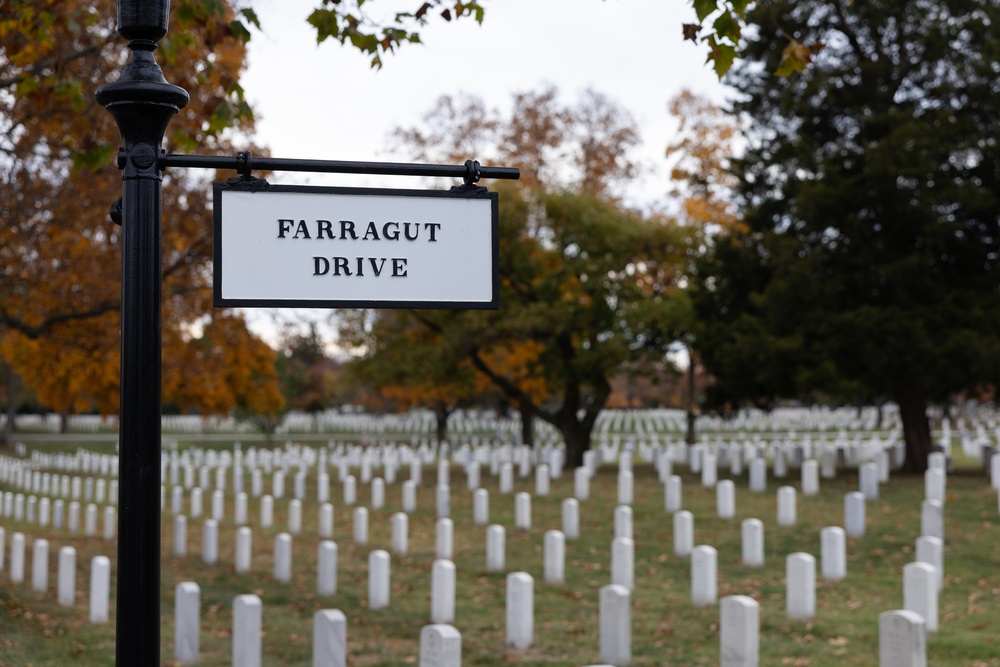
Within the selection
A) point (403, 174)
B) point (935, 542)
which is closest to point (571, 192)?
point (935, 542)

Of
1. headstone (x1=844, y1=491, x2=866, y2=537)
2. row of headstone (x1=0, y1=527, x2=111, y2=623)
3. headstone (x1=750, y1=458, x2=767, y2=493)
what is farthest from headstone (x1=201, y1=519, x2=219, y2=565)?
headstone (x1=750, y1=458, x2=767, y2=493)

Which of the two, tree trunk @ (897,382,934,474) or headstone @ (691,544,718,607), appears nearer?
headstone @ (691,544,718,607)

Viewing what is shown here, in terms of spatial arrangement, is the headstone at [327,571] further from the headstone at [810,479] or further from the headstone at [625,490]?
the headstone at [810,479]

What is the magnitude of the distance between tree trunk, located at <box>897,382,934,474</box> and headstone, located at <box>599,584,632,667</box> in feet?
52.6

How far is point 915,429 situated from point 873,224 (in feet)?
15.2

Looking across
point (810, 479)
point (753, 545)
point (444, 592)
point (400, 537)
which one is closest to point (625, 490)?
point (810, 479)

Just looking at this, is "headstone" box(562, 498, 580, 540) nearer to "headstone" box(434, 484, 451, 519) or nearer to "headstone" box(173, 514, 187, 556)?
"headstone" box(434, 484, 451, 519)

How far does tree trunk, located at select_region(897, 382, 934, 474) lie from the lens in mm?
22125

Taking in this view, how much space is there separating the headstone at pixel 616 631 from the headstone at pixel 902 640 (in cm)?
205

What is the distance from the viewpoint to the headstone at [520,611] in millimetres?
8609

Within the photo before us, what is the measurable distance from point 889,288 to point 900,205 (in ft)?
5.86

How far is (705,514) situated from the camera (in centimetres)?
1694

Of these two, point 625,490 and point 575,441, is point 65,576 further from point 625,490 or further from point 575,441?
point 575,441

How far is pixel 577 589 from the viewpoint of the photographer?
37.2 ft
